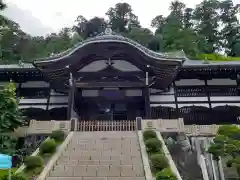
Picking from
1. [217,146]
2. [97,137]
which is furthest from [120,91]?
[217,146]

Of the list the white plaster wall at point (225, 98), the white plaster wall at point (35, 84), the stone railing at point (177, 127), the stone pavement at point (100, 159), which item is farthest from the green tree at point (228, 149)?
the white plaster wall at point (35, 84)

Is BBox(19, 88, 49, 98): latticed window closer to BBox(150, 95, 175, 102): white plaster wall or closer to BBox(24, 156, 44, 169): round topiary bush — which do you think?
BBox(150, 95, 175, 102): white plaster wall

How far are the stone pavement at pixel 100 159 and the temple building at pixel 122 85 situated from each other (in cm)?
658

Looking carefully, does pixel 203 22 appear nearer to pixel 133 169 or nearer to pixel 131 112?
pixel 131 112

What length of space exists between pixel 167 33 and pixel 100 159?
48.0m

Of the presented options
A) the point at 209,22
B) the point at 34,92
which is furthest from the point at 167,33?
the point at 34,92

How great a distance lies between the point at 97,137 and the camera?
63.0ft

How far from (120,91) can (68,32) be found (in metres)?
48.5

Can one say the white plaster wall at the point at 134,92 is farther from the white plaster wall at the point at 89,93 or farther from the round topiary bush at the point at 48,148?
the round topiary bush at the point at 48,148

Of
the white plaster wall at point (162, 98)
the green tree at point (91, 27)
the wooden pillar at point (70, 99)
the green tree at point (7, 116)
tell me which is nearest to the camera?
the green tree at point (7, 116)

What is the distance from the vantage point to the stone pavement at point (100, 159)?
42.3ft

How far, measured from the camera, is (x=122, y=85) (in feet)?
83.7

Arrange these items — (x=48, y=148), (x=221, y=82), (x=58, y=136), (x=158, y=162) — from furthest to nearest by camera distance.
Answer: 1. (x=221, y=82)
2. (x=58, y=136)
3. (x=48, y=148)
4. (x=158, y=162)

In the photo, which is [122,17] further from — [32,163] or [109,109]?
[32,163]
